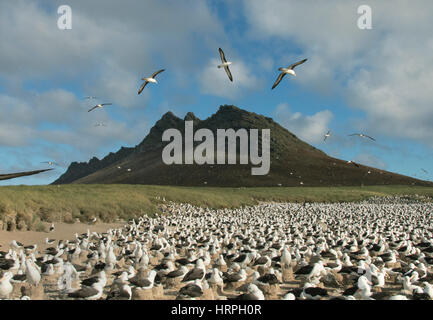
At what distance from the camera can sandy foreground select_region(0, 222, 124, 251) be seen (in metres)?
21.0

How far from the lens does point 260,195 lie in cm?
7469

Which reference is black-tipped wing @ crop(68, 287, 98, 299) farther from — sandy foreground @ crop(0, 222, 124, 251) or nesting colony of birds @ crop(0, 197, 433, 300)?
sandy foreground @ crop(0, 222, 124, 251)

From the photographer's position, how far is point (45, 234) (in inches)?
949

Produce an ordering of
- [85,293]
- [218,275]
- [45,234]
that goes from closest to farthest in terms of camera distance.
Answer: [85,293]
[218,275]
[45,234]

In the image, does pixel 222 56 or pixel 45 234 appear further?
pixel 45 234

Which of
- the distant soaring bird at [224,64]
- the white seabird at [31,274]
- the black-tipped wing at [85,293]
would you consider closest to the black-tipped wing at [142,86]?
the distant soaring bird at [224,64]
